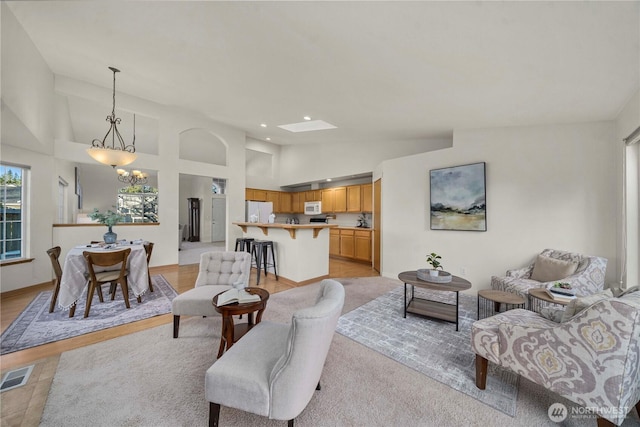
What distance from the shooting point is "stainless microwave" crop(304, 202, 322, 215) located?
743 centimetres

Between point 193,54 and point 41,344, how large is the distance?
132 inches

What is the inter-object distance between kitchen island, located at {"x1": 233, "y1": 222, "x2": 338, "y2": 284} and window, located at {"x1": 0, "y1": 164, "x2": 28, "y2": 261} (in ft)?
12.4

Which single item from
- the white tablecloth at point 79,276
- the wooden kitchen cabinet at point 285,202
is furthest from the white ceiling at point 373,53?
the wooden kitchen cabinet at point 285,202

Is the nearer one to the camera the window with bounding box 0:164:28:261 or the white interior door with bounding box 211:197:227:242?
the window with bounding box 0:164:28:261

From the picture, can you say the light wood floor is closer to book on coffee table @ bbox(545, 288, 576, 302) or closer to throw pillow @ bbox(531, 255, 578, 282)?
book on coffee table @ bbox(545, 288, 576, 302)

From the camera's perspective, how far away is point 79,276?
2.99m

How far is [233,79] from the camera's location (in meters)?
3.38

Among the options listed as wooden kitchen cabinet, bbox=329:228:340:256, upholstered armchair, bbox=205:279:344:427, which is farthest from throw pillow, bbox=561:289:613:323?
wooden kitchen cabinet, bbox=329:228:340:256

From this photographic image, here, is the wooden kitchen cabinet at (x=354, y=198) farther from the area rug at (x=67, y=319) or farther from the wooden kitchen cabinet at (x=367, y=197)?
the area rug at (x=67, y=319)

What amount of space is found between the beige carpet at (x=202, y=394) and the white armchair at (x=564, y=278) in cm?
151

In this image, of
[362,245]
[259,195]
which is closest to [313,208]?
[259,195]

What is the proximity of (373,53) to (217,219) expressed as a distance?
30.8 ft

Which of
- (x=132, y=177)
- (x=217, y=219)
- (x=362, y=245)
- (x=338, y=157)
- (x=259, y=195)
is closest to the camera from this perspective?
(x=362, y=245)

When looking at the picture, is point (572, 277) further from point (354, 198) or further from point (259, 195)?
point (259, 195)
